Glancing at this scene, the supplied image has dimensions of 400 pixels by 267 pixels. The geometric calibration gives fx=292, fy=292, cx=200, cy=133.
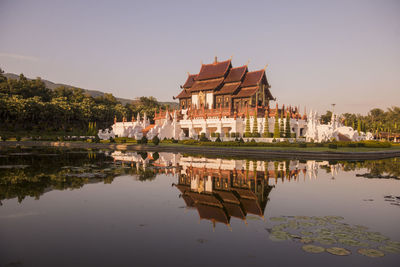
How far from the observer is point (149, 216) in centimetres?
817

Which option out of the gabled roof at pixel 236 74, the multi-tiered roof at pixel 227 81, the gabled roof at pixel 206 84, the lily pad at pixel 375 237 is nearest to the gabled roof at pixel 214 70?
the multi-tiered roof at pixel 227 81

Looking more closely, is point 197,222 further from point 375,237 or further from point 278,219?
point 375,237

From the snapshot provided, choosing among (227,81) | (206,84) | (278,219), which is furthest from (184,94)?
(278,219)

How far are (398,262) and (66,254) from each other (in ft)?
20.3

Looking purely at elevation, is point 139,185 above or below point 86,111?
below

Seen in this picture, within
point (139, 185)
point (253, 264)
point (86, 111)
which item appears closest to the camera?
point (253, 264)

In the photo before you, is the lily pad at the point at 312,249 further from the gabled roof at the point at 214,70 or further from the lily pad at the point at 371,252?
the gabled roof at the point at 214,70

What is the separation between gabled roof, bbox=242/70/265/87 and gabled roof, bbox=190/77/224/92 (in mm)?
4878

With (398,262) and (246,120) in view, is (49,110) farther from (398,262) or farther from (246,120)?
(398,262)

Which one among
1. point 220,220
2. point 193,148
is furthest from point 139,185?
point 193,148

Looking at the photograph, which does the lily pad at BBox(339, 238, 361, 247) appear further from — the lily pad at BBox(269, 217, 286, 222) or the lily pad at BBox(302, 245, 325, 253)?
the lily pad at BBox(269, 217, 286, 222)

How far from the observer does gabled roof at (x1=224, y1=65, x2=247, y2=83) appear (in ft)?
176

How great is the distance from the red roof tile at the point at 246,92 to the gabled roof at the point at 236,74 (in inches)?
87.3

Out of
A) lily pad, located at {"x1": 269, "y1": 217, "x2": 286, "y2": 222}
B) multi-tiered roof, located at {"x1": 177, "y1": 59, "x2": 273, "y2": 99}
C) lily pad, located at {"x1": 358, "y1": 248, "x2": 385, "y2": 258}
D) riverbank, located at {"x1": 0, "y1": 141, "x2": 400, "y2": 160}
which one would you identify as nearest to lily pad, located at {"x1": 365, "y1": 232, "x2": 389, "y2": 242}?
lily pad, located at {"x1": 358, "y1": 248, "x2": 385, "y2": 258}
